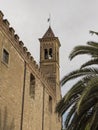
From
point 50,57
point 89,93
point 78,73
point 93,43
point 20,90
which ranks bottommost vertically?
point 89,93

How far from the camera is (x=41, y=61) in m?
33.7

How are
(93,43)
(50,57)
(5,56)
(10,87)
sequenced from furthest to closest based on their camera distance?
(50,57), (10,87), (5,56), (93,43)

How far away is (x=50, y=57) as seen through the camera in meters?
34.6

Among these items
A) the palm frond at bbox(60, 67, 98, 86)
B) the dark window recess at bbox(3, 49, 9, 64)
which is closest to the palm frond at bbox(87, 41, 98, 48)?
the palm frond at bbox(60, 67, 98, 86)

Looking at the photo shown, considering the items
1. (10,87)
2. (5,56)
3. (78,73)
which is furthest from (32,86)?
(78,73)

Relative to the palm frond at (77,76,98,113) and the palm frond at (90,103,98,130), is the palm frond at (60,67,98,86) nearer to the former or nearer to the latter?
the palm frond at (77,76,98,113)

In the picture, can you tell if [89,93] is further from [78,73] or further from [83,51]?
[83,51]

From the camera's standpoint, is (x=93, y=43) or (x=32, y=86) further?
(x=32, y=86)

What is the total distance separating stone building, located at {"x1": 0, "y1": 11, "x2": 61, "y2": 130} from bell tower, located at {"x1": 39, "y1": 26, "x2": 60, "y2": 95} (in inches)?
83.1

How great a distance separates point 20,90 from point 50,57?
13.8 m

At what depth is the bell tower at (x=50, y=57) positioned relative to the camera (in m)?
33.8

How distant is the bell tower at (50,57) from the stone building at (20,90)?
6.92 feet

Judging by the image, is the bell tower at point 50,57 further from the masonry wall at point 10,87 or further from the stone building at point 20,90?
the masonry wall at point 10,87

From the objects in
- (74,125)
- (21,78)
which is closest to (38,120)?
(21,78)
